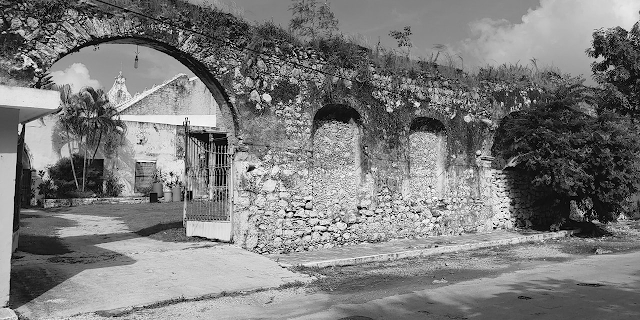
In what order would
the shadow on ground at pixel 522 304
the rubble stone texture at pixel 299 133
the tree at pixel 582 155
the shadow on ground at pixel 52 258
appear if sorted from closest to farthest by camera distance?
the shadow on ground at pixel 522 304 → the shadow on ground at pixel 52 258 → the rubble stone texture at pixel 299 133 → the tree at pixel 582 155

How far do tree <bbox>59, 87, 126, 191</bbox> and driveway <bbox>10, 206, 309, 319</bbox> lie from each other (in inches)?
561

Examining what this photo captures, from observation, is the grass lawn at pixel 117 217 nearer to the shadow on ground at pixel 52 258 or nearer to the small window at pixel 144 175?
the shadow on ground at pixel 52 258

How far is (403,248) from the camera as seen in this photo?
11.1 metres

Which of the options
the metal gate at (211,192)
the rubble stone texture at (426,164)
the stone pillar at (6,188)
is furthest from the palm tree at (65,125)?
the stone pillar at (6,188)

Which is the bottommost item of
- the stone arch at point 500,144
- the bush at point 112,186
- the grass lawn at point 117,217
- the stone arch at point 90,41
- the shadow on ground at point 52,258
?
the shadow on ground at point 52,258

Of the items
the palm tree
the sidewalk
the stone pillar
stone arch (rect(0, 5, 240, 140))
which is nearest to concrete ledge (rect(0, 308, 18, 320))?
the stone pillar

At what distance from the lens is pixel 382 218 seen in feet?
39.7

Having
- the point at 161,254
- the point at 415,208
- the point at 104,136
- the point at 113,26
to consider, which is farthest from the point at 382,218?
the point at 104,136

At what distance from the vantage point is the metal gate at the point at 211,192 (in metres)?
10.1

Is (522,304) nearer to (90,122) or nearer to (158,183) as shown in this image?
(158,183)

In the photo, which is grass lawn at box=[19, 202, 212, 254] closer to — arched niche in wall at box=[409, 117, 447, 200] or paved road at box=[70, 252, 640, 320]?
paved road at box=[70, 252, 640, 320]

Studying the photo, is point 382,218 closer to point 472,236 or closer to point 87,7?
point 472,236

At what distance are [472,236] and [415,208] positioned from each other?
6.40ft

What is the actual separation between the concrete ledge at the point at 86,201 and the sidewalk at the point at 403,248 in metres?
15.3
